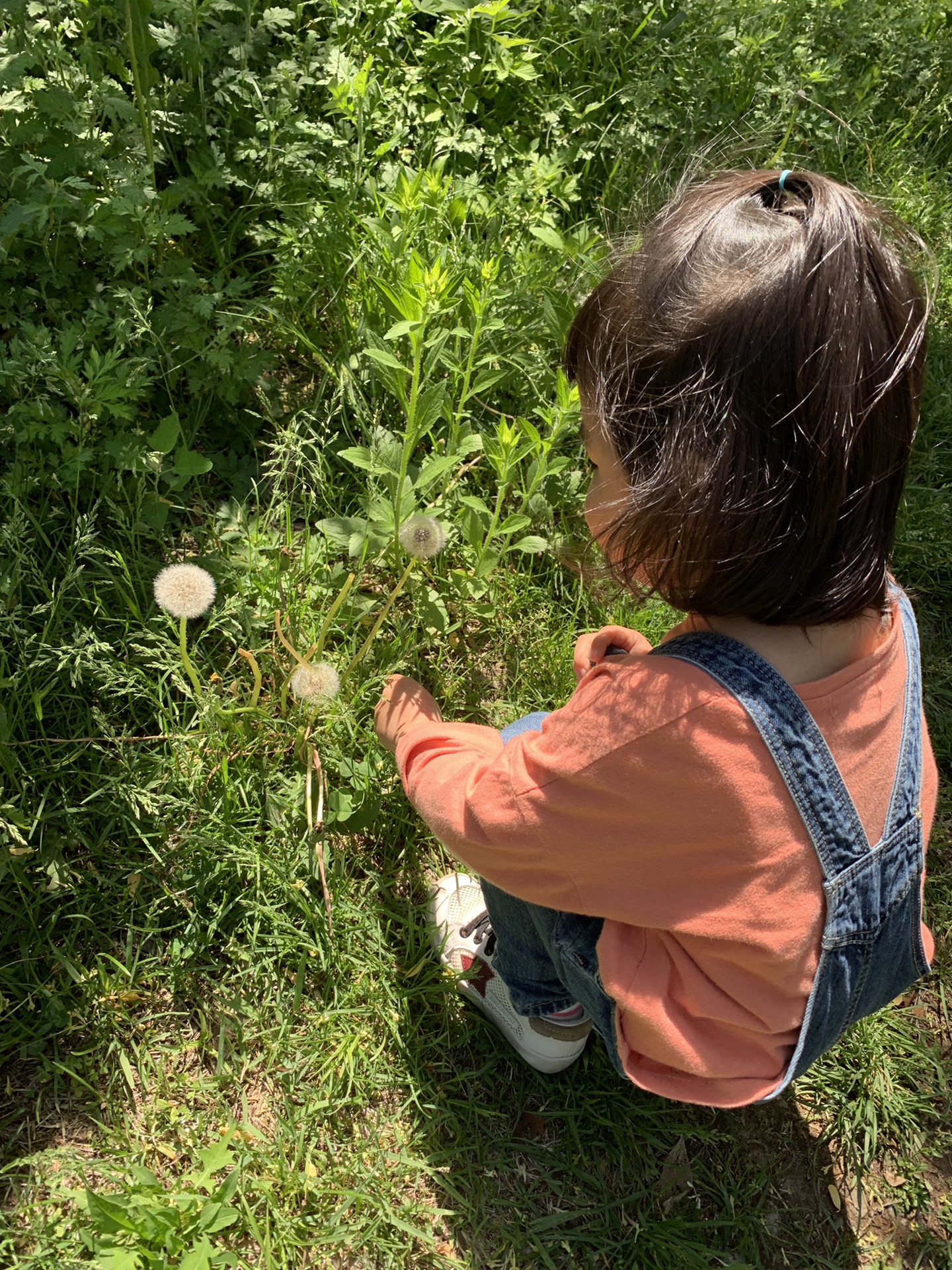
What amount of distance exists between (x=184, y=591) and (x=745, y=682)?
104 cm

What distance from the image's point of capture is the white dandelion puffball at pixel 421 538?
1.80 m

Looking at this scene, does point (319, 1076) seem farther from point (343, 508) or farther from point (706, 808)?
point (343, 508)

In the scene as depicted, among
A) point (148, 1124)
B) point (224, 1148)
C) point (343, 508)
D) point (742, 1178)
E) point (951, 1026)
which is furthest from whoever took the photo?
point (343, 508)

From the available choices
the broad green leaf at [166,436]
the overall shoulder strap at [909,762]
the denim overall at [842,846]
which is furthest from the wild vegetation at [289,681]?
the overall shoulder strap at [909,762]

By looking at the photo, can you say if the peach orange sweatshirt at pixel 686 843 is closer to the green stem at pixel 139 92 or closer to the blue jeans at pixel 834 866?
the blue jeans at pixel 834 866

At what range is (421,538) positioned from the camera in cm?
181

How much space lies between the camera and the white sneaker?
1.75 meters

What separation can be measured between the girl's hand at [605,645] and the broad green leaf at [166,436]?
34.7 inches

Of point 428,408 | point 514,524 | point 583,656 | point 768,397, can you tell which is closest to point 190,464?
point 428,408

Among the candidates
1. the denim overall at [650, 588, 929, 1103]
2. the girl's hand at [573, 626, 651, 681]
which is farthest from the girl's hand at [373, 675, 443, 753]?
the denim overall at [650, 588, 929, 1103]

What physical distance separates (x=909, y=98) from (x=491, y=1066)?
3.12 m

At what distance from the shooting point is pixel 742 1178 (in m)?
1.82

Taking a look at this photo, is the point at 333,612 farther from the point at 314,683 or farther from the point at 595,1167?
the point at 595,1167

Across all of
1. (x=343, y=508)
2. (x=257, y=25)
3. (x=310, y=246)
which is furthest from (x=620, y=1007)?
(x=257, y=25)
